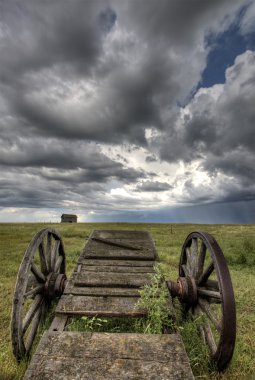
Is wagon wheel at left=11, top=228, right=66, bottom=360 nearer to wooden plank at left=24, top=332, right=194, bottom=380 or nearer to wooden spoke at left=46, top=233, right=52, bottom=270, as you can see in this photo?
wooden spoke at left=46, top=233, right=52, bottom=270

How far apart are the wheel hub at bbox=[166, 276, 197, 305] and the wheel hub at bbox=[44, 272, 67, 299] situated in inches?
81.0

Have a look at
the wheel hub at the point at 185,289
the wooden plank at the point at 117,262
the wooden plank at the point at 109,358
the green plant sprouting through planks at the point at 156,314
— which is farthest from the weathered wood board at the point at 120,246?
the wooden plank at the point at 109,358

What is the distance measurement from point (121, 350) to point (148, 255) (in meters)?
3.68

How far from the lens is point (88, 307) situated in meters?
3.94

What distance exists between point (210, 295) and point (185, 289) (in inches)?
24.7

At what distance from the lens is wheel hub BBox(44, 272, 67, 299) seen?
4.69 metres

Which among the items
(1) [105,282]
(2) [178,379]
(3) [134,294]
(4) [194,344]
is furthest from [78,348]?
(4) [194,344]

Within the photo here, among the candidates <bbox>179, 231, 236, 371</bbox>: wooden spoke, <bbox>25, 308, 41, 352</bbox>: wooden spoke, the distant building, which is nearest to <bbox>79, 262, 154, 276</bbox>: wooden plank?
<bbox>179, 231, 236, 371</bbox>: wooden spoke

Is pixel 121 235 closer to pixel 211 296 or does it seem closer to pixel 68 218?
pixel 211 296

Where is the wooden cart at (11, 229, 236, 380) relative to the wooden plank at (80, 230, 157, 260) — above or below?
below

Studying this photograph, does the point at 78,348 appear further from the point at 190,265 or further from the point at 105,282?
the point at 190,265

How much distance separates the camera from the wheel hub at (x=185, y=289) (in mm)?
4539

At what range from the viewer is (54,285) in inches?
187

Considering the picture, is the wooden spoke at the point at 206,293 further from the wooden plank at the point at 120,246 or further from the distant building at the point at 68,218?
the distant building at the point at 68,218
